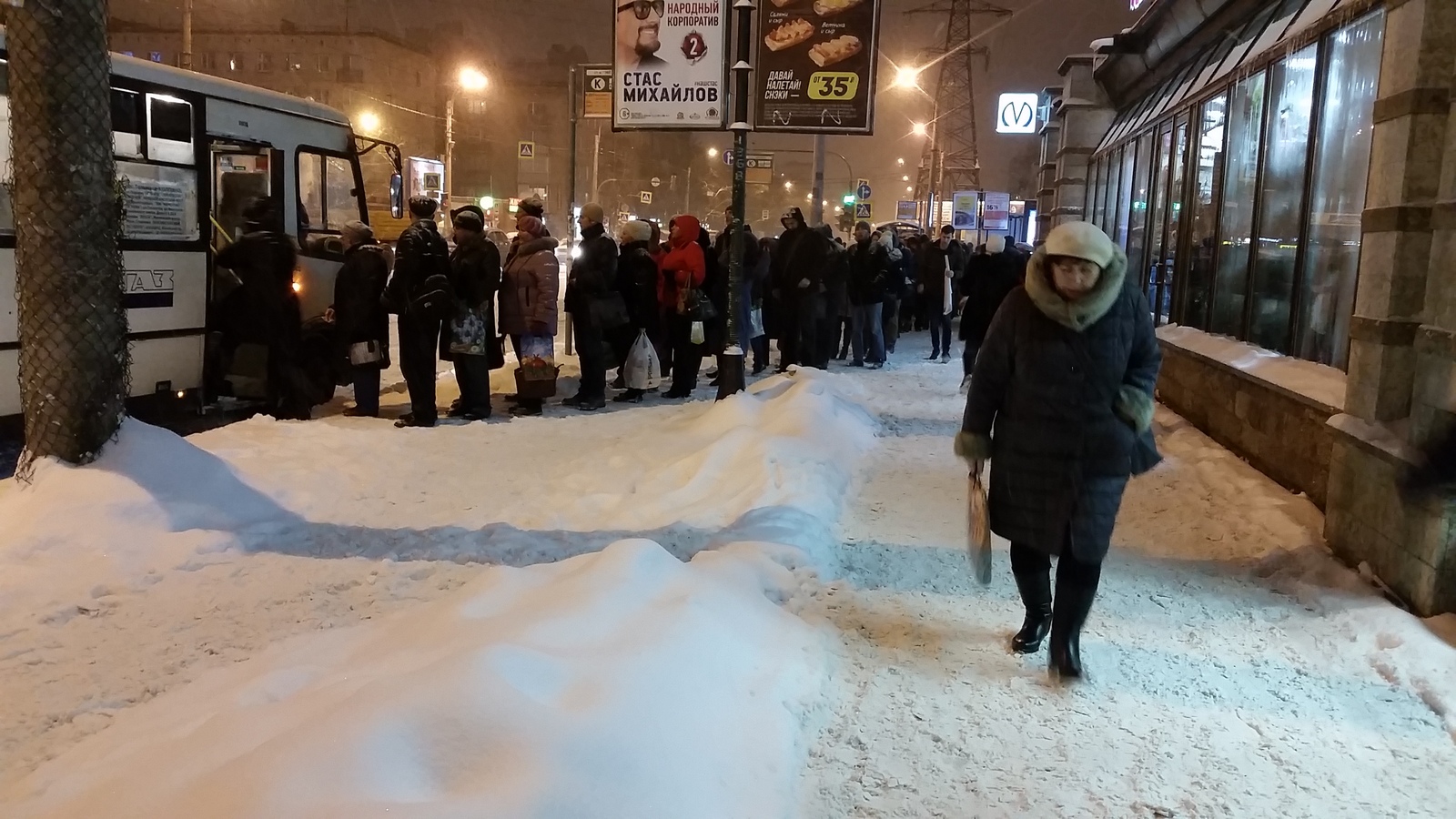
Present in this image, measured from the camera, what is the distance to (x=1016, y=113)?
1484 inches

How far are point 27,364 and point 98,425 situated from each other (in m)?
0.49

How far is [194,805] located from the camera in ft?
9.02

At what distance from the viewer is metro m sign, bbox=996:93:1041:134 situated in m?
37.0

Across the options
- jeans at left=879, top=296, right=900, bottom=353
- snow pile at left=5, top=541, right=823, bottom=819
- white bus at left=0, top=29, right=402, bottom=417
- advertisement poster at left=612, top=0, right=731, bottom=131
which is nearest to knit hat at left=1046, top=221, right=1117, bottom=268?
snow pile at left=5, top=541, right=823, bottom=819

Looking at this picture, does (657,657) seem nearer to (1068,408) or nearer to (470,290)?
(1068,408)

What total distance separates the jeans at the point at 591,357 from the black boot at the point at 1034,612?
21.8 feet

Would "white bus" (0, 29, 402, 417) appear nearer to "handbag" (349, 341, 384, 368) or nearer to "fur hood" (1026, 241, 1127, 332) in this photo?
"handbag" (349, 341, 384, 368)

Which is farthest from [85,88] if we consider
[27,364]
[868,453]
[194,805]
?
[868,453]

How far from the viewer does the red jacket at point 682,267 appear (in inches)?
448

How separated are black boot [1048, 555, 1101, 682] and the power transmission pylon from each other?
5073 centimetres

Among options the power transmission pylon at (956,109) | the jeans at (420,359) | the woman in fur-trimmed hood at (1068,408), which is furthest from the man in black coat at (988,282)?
the power transmission pylon at (956,109)

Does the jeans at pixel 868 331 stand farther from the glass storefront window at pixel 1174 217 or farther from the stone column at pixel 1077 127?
the stone column at pixel 1077 127

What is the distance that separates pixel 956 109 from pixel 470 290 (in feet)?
198

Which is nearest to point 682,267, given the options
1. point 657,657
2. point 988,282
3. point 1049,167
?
point 988,282
